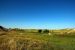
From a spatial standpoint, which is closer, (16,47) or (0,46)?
(16,47)

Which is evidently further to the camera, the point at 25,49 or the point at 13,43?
the point at 13,43

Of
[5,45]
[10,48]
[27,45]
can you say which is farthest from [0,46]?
[27,45]

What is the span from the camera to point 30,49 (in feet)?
49.9

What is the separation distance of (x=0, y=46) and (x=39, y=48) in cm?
340

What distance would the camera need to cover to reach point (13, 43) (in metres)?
15.9

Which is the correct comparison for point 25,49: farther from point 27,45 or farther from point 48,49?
point 48,49

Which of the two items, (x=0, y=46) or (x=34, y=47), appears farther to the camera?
(x=0, y=46)

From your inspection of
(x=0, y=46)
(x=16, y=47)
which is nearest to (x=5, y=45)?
(x=0, y=46)

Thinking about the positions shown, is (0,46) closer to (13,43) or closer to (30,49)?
(13,43)

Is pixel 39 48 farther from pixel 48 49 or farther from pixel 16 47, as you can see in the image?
pixel 16 47

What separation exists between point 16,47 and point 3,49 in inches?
60.0

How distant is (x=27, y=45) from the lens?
51.1 ft

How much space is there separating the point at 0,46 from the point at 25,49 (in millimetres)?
2887

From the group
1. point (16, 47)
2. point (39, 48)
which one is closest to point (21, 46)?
point (16, 47)
